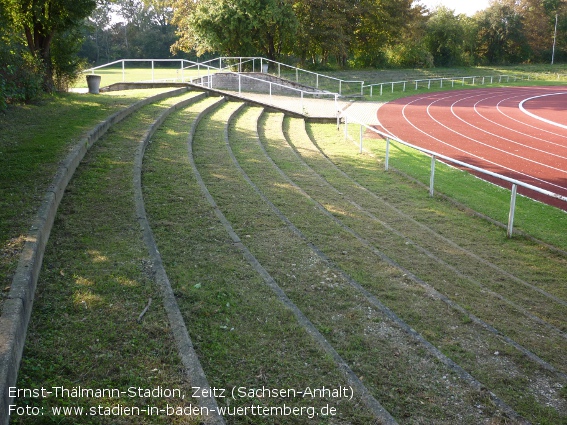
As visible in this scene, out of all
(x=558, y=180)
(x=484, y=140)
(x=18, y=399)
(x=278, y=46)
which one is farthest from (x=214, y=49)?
(x=18, y=399)

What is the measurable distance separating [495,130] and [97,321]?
69.8 feet

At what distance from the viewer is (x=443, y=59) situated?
202ft

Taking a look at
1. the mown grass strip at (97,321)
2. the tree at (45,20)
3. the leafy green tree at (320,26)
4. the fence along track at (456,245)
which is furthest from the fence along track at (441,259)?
the leafy green tree at (320,26)

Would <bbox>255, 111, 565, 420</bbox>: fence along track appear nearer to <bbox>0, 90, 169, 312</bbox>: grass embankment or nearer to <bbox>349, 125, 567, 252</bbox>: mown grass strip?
<bbox>349, 125, 567, 252</bbox>: mown grass strip

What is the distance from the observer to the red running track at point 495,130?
15507 millimetres

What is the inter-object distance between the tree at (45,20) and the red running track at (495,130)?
1270cm

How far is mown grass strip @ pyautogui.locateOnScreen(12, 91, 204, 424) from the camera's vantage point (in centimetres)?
383

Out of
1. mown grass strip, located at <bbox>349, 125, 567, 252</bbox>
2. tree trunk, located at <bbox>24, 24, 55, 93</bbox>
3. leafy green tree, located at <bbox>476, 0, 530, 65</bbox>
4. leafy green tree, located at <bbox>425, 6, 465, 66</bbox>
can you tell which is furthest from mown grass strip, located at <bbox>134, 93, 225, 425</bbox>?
leafy green tree, located at <bbox>476, 0, 530, 65</bbox>

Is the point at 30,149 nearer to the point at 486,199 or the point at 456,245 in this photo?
the point at 456,245

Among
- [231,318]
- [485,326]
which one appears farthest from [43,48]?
[485,326]

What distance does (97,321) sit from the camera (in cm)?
468

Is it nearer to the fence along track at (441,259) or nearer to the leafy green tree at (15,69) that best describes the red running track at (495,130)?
the fence along track at (441,259)

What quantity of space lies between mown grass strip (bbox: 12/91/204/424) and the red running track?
10066 millimetres

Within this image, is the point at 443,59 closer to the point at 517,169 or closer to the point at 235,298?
the point at 517,169
